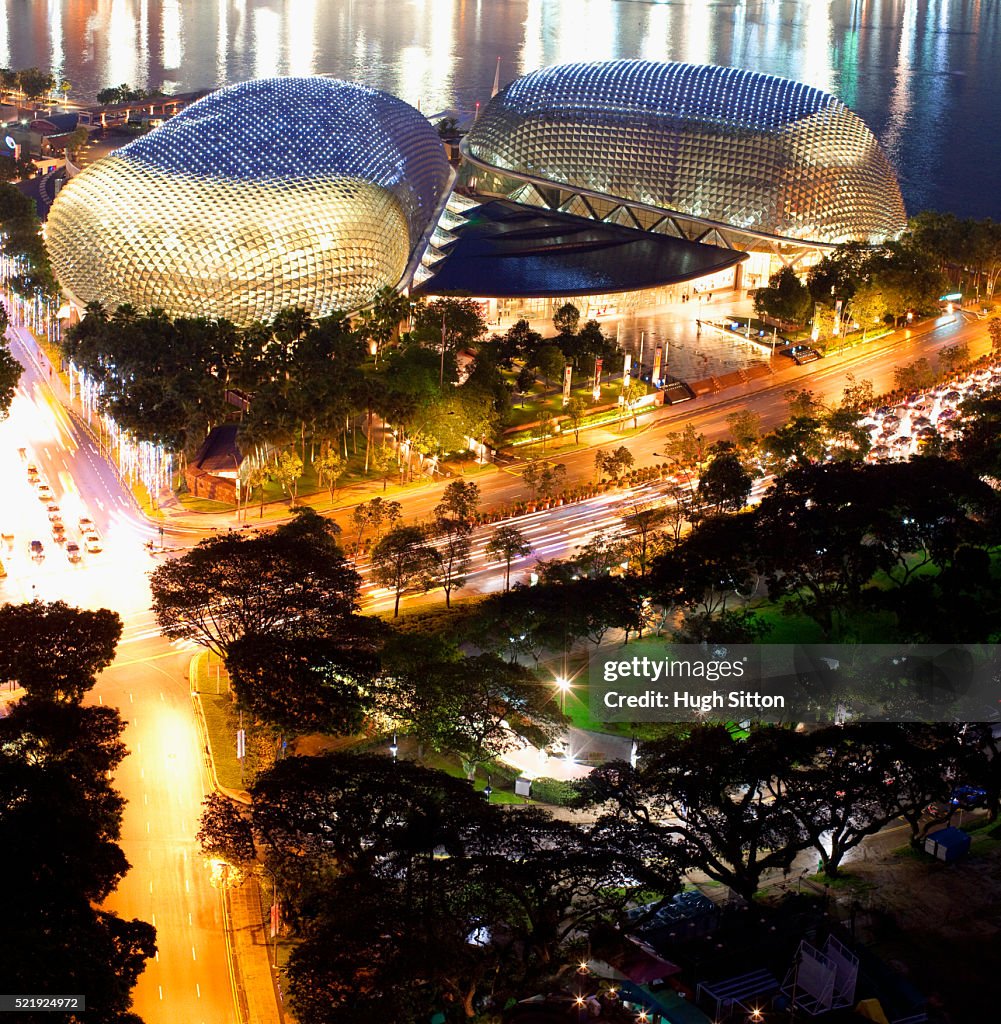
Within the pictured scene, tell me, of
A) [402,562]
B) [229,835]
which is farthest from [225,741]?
[229,835]

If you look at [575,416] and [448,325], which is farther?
[448,325]

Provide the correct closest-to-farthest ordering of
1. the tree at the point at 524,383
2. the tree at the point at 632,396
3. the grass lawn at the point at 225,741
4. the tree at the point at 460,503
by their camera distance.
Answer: the grass lawn at the point at 225,741 < the tree at the point at 460,503 < the tree at the point at 632,396 < the tree at the point at 524,383

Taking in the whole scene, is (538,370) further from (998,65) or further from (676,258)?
(998,65)

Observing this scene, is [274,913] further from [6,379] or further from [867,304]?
[867,304]

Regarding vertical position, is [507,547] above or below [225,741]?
above

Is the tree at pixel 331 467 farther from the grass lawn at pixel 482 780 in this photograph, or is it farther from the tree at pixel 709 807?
the tree at pixel 709 807

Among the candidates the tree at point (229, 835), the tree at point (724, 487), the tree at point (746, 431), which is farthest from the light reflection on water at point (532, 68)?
the tree at point (229, 835)
